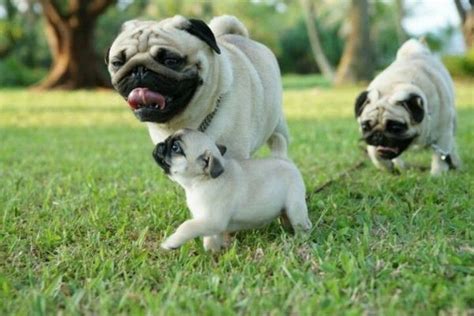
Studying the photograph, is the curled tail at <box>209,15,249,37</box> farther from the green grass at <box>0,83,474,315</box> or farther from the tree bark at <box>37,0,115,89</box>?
the tree bark at <box>37,0,115,89</box>

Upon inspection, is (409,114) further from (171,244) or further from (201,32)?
(171,244)

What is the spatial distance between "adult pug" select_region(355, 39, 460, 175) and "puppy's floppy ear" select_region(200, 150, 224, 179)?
2623mm

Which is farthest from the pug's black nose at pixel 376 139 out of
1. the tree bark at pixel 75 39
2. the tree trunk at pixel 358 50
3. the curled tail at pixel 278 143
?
the tree bark at pixel 75 39

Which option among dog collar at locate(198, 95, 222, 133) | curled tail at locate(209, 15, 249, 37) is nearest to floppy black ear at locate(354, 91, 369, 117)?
curled tail at locate(209, 15, 249, 37)

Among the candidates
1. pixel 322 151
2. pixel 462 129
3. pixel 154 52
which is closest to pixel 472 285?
pixel 154 52

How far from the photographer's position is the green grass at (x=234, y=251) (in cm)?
261

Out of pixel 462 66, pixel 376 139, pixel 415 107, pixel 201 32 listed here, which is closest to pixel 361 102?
pixel 376 139

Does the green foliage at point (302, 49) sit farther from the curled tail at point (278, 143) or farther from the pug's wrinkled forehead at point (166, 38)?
the pug's wrinkled forehead at point (166, 38)

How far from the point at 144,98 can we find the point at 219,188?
0.60m

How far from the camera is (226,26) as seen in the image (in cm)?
505

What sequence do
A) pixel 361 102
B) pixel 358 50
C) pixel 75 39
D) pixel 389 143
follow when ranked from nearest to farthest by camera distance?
pixel 389 143, pixel 361 102, pixel 358 50, pixel 75 39

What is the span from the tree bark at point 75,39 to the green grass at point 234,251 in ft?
61.8

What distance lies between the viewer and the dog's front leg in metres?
3.23

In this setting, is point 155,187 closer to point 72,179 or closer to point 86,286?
point 72,179
